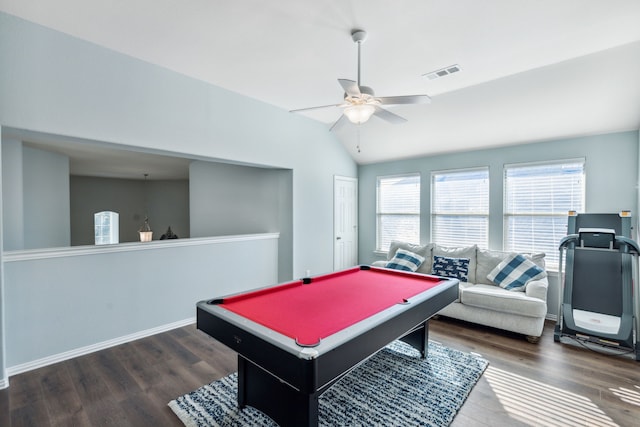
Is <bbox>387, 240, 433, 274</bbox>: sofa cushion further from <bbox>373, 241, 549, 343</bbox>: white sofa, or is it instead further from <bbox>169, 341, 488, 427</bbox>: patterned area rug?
<bbox>169, 341, 488, 427</bbox>: patterned area rug

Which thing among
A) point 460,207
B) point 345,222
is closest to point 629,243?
point 460,207

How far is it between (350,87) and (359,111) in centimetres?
34

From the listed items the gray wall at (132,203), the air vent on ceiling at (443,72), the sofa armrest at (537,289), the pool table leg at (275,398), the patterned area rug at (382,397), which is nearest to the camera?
the pool table leg at (275,398)

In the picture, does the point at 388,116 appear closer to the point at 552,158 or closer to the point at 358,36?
the point at 358,36

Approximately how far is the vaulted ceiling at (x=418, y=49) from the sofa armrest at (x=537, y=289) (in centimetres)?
204

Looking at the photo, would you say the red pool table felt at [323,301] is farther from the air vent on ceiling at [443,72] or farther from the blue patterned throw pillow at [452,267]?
the air vent on ceiling at [443,72]

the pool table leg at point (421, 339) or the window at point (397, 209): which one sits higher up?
the window at point (397, 209)

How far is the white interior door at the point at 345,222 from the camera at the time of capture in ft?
19.0

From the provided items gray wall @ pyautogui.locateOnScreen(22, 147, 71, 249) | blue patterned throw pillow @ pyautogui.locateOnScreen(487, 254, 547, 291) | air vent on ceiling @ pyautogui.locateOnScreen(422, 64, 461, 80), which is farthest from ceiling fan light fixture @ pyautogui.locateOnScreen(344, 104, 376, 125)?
gray wall @ pyautogui.locateOnScreen(22, 147, 71, 249)

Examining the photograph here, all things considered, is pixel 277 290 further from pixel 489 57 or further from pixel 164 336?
pixel 489 57

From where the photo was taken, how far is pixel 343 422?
2113 millimetres

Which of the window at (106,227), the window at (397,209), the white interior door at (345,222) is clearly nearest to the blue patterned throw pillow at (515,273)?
the window at (397,209)

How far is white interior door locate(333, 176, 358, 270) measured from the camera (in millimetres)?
5789

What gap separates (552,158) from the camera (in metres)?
4.24
